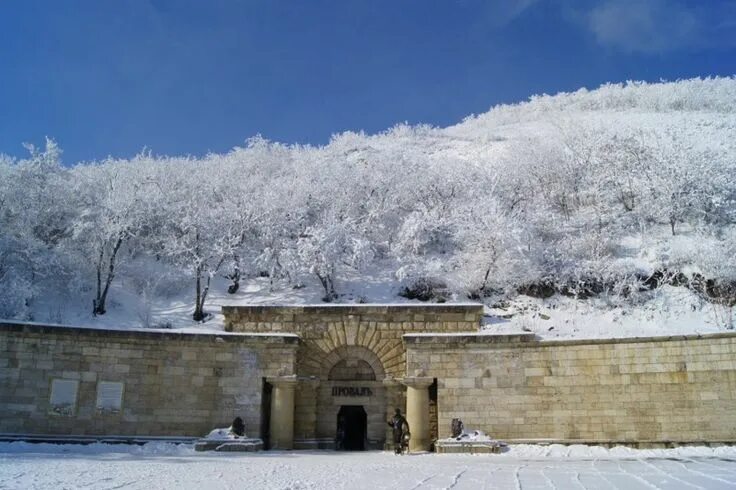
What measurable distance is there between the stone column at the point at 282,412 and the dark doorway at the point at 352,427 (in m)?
1.94

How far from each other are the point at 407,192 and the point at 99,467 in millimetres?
25460

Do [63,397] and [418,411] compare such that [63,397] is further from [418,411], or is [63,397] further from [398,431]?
[418,411]

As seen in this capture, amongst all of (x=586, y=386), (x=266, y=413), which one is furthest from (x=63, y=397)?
(x=586, y=386)

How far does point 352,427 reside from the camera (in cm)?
2159

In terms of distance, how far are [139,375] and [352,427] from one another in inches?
290

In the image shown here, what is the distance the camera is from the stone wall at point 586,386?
17.3m

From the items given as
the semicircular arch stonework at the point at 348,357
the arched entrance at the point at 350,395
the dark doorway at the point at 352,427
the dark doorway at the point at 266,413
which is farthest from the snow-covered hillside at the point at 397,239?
the dark doorway at the point at 352,427

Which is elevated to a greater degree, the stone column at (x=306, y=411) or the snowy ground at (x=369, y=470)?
the stone column at (x=306, y=411)

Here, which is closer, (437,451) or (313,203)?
(437,451)

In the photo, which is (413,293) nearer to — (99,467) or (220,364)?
(220,364)

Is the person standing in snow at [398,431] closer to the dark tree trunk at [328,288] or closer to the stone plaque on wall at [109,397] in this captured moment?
the stone plaque on wall at [109,397]

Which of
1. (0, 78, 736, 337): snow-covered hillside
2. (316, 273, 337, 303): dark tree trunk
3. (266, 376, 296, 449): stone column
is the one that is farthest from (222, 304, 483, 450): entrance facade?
(316, 273, 337, 303): dark tree trunk

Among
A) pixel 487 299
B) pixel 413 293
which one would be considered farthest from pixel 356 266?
pixel 487 299

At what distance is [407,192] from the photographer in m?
35.1
